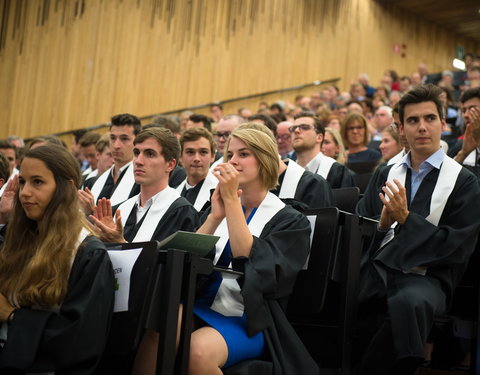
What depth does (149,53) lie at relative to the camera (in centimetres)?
1142

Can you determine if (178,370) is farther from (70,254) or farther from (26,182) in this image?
(26,182)

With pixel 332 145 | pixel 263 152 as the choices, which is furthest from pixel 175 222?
pixel 332 145

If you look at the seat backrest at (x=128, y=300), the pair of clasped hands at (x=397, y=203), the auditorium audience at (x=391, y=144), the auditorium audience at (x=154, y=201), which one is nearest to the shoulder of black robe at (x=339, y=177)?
the auditorium audience at (x=391, y=144)

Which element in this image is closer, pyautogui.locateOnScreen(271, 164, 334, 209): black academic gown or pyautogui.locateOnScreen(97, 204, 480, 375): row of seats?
pyautogui.locateOnScreen(97, 204, 480, 375): row of seats

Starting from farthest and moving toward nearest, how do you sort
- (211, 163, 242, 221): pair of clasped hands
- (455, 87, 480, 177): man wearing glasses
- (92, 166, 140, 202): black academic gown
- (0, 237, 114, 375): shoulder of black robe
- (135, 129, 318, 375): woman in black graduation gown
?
(92, 166, 140, 202): black academic gown < (455, 87, 480, 177): man wearing glasses < (211, 163, 242, 221): pair of clasped hands < (135, 129, 318, 375): woman in black graduation gown < (0, 237, 114, 375): shoulder of black robe

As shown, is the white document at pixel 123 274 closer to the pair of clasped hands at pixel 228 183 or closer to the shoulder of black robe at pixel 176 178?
the pair of clasped hands at pixel 228 183

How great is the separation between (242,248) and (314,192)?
1698 millimetres

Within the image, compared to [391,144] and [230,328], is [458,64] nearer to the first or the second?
[391,144]

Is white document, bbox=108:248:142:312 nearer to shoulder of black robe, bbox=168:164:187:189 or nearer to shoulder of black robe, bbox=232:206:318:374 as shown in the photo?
shoulder of black robe, bbox=232:206:318:374

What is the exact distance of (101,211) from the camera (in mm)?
3377

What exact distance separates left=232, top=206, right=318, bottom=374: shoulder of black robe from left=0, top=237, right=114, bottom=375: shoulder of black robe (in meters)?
0.59

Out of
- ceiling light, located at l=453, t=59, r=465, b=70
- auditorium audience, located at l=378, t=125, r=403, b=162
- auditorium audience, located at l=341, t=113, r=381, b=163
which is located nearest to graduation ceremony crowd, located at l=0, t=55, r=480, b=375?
auditorium audience, located at l=378, t=125, r=403, b=162

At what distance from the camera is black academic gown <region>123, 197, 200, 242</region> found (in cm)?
363

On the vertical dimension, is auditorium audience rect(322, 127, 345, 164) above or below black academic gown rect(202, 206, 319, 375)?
above
